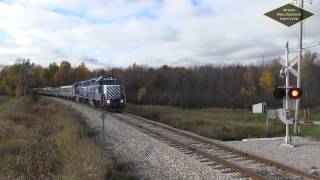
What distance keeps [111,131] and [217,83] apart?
384ft

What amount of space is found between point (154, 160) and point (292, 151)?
17.1 feet

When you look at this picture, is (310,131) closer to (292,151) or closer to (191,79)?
(292,151)

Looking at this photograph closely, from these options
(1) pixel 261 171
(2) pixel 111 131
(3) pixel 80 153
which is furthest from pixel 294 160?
(2) pixel 111 131

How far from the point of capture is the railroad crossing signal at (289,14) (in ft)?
59.8

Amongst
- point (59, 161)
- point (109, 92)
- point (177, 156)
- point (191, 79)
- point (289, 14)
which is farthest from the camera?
point (191, 79)

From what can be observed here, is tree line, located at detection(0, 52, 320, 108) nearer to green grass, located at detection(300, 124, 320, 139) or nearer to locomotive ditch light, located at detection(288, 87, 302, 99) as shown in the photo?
green grass, located at detection(300, 124, 320, 139)

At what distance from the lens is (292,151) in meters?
15.4

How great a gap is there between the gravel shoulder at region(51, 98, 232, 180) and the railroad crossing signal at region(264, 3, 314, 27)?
23.7ft

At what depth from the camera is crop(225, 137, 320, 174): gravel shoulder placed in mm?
12680

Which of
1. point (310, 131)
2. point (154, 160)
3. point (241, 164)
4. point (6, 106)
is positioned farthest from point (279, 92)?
point (6, 106)

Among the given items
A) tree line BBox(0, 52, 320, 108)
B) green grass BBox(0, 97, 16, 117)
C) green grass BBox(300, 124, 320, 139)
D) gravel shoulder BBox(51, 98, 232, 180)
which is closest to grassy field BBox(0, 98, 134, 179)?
gravel shoulder BBox(51, 98, 232, 180)

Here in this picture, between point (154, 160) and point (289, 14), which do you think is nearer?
point (154, 160)

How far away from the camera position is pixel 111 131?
22703mm

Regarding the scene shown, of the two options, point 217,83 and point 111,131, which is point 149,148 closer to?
point 111,131
